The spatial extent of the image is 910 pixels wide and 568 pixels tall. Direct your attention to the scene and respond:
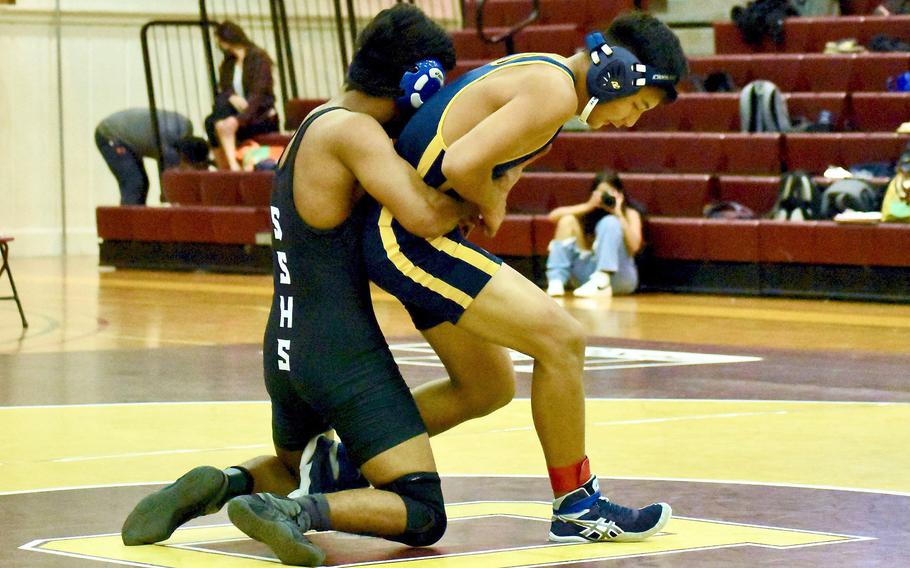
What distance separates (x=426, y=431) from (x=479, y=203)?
554 mm

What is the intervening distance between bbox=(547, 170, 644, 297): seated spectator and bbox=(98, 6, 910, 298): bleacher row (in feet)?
1.06

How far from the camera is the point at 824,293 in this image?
10.8 metres

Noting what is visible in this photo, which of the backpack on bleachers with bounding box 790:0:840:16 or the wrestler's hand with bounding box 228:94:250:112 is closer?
the backpack on bleachers with bounding box 790:0:840:16

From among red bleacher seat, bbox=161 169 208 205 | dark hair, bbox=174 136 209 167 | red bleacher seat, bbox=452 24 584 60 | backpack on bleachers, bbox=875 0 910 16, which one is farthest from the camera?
dark hair, bbox=174 136 209 167

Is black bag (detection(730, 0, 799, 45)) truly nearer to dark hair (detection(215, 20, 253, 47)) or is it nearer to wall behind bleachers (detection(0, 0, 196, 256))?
dark hair (detection(215, 20, 253, 47))

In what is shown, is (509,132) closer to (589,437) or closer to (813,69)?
(589,437)

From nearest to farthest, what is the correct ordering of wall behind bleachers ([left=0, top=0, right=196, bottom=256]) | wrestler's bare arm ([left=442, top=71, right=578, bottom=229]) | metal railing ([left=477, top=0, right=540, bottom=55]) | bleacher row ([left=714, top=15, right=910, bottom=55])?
wrestler's bare arm ([left=442, top=71, right=578, bottom=229]) < bleacher row ([left=714, top=15, right=910, bottom=55]) < metal railing ([left=477, top=0, right=540, bottom=55]) < wall behind bleachers ([left=0, top=0, right=196, bottom=256])

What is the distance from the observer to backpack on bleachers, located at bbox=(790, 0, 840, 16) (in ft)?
42.4

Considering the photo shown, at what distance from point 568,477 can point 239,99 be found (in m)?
10.6

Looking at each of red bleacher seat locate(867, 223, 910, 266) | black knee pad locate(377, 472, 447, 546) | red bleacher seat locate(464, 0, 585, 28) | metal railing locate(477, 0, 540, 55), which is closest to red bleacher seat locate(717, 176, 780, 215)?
red bleacher seat locate(867, 223, 910, 266)

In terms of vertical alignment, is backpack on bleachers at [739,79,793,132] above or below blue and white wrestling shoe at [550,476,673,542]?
above

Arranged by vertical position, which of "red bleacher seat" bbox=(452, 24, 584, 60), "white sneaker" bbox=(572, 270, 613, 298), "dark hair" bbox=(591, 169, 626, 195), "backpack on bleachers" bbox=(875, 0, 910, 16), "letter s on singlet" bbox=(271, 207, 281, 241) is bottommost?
"white sneaker" bbox=(572, 270, 613, 298)

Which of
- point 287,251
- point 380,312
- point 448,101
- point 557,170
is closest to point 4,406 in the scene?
point 287,251

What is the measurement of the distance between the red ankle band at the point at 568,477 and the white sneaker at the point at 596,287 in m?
7.07
